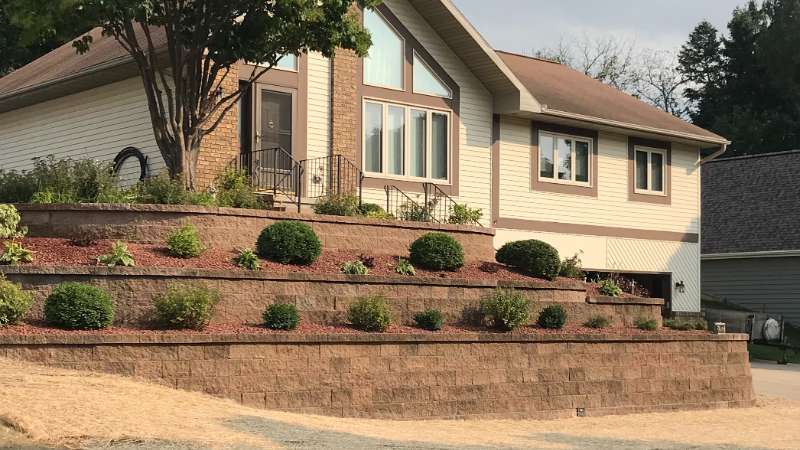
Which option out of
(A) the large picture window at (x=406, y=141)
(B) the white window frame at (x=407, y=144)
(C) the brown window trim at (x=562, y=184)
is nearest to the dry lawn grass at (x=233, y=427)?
(B) the white window frame at (x=407, y=144)

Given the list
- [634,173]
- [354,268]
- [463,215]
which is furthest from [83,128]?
[634,173]

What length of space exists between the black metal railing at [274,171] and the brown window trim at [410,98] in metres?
1.68

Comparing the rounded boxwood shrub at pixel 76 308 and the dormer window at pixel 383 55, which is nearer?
the rounded boxwood shrub at pixel 76 308

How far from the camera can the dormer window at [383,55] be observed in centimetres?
2527

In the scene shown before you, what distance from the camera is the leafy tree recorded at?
2006 cm

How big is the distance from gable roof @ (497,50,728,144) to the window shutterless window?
87 centimetres

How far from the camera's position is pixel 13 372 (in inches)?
557

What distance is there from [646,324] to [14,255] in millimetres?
11852

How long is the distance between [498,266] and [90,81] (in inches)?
384

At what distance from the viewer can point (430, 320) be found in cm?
1859

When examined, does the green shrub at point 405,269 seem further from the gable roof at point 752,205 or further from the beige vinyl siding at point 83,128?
the gable roof at point 752,205

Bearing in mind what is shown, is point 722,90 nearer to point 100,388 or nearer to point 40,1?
point 40,1

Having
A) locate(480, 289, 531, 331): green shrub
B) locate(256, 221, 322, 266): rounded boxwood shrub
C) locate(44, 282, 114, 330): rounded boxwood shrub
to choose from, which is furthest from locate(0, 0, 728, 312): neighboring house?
locate(44, 282, 114, 330): rounded boxwood shrub

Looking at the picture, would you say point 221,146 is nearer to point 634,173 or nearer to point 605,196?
point 605,196
